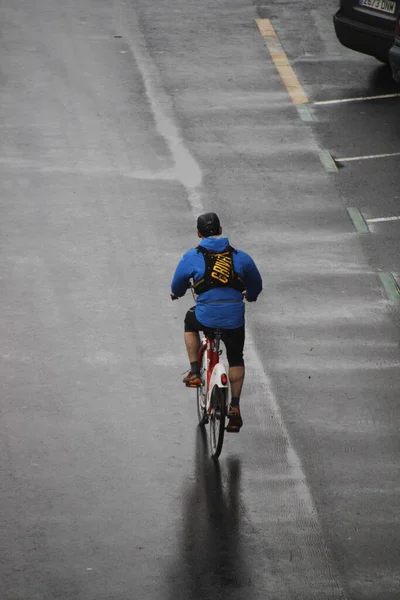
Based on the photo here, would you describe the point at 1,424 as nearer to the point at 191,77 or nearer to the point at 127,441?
the point at 127,441

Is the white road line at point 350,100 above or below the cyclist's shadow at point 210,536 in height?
below

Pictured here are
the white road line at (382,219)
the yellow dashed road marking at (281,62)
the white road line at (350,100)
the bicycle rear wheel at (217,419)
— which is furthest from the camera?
the yellow dashed road marking at (281,62)

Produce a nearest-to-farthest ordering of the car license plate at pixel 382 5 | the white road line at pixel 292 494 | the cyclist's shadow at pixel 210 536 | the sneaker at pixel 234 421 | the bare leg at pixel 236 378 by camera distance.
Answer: the cyclist's shadow at pixel 210 536 → the white road line at pixel 292 494 → the sneaker at pixel 234 421 → the bare leg at pixel 236 378 → the car license plate at pixel 382 5

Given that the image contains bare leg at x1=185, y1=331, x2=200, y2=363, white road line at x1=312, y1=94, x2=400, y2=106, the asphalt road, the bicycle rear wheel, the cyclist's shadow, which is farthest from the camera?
white road line at x1=312, y1=94, x2=400, y2=106

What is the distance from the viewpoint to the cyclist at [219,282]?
1023 centimetres

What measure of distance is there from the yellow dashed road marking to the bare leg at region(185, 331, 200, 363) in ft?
25.6

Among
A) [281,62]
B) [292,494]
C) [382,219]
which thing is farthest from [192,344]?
[281,62]

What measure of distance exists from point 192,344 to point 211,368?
1.10 ft

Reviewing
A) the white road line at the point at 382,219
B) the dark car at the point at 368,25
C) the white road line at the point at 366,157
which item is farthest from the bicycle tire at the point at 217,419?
the dark car at the point at 368,25

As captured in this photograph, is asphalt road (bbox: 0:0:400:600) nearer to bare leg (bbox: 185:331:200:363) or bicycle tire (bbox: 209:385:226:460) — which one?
bicycle tire (bbox: 209:385:226:460)

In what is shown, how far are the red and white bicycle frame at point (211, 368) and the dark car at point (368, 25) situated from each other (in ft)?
26.9

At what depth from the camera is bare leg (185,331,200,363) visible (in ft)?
35.2

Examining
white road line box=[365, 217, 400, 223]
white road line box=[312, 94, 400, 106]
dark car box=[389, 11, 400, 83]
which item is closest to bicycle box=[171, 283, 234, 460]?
white road line box=[365, 217, 400, 223]

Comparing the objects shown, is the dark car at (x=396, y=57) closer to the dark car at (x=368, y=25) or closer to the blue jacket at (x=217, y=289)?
→ the dark car at (x=368, y=25)
